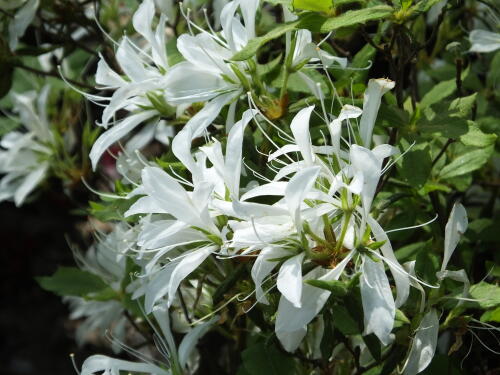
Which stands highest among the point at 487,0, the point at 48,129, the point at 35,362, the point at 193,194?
the point at 193,194

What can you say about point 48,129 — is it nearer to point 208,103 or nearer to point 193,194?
point 208,103

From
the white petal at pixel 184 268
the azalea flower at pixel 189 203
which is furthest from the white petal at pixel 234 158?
the white petal at pixel 184 268

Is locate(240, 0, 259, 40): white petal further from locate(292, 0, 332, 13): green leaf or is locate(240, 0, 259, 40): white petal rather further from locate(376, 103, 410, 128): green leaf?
locate(376, 103, 410, 128): green leaf

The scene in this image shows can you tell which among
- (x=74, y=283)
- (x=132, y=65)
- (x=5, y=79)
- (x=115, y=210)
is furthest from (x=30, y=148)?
→ (x=132, y=65)

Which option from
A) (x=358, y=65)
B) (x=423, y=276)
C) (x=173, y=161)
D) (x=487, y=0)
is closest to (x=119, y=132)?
(x=173, y=161)

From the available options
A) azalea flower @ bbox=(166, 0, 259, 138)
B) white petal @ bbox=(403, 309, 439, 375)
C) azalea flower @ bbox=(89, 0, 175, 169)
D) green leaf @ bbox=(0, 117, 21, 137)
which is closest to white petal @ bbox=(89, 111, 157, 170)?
azalea flower @ bbox=(89, 0, 175, 169)

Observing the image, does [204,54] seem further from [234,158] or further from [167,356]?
[167,356]

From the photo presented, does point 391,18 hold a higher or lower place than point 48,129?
higher
